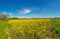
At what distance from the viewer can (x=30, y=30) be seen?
47.3 ft

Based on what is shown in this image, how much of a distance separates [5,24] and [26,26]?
1.87 metres

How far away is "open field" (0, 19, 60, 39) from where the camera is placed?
14405mm

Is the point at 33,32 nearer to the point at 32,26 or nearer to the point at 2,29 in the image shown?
the point at 32,26

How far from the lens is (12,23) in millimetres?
14602

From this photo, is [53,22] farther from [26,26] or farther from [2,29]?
[2,29]

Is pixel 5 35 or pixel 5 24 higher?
pixel 5 24

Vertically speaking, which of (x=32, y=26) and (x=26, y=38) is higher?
(x=32, y=26)

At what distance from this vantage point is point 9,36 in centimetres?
1443

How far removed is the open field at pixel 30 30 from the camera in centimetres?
1440

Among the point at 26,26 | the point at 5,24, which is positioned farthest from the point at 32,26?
the point at 5,24

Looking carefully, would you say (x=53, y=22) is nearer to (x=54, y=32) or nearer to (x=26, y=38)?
(x=54, y=32)

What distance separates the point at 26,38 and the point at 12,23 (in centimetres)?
178

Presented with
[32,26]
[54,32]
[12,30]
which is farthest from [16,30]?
[54,32]

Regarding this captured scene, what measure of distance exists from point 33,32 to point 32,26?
523 millimetres
